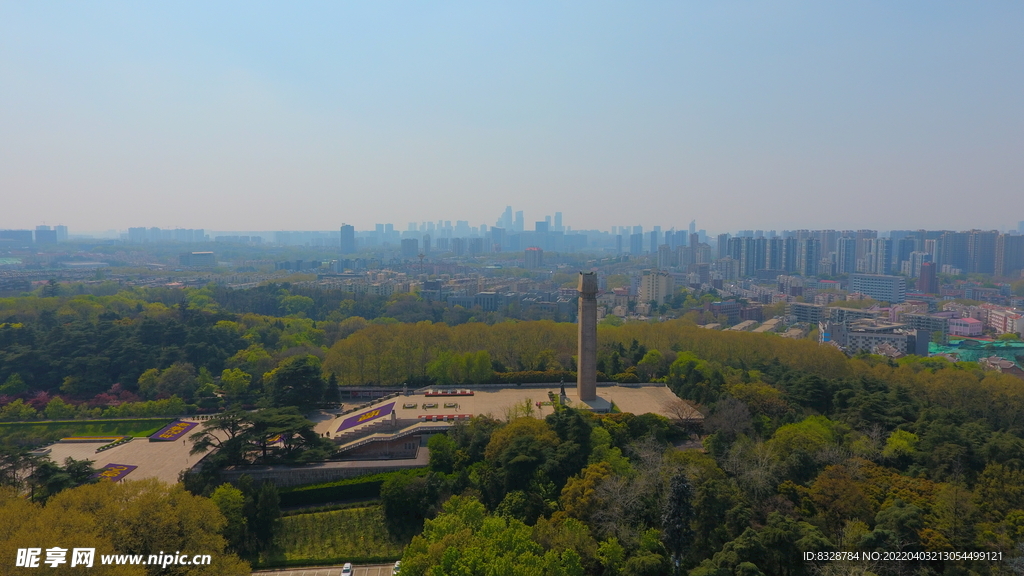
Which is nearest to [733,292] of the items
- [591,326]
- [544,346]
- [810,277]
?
[810,277]

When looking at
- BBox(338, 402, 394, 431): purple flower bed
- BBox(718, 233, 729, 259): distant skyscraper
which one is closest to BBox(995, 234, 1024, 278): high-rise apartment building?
BBox(718, 233, 729, 259): distant skyscraper

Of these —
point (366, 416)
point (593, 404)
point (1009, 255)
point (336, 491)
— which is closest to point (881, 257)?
point (1009, 255)

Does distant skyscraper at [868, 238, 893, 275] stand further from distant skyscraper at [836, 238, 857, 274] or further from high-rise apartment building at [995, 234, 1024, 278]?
high-rise apartment building at [995, 234, 1024, 278]

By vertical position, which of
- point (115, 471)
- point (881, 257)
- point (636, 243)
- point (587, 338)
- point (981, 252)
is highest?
point (636, 243)

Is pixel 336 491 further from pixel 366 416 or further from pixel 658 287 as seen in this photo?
pixel 658 287

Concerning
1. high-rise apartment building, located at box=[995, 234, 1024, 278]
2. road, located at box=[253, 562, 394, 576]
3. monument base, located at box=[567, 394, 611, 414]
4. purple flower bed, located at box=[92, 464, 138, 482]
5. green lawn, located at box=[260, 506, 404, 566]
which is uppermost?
high-rise apartment building, located at box=[995, 234, 1024, 278]

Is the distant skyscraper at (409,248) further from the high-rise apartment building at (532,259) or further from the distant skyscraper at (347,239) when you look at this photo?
the high-rise apartment building at (532,259)

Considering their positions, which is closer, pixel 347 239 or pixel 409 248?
pixel 409 248
